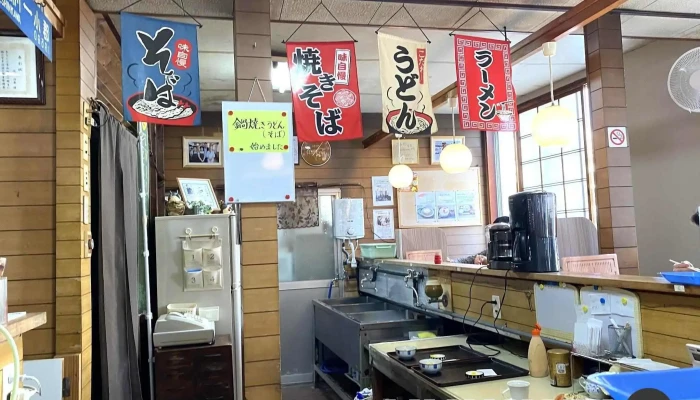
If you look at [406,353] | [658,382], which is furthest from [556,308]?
[658,382]

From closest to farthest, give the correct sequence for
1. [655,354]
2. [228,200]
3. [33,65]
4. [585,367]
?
[655,354] < [585,367] < [33,65] < [228,200]

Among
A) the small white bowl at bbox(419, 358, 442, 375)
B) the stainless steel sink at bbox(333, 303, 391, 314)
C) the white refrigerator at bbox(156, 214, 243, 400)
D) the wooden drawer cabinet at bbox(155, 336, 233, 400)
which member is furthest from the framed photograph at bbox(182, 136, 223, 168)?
the small white bowl at bbox(419, 358, 442, 375)

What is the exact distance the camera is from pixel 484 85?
4.37 meters

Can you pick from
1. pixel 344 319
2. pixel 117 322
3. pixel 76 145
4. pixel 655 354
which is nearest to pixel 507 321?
pixel 655 354

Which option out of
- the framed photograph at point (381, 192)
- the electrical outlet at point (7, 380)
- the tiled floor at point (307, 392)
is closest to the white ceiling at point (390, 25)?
the framed photograph at point (381, 192)

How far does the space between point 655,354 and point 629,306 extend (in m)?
0.21

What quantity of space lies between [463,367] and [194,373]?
197cm

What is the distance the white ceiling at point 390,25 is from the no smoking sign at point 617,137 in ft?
3.31

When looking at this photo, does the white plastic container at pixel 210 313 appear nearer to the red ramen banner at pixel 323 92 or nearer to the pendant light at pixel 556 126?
the red ramen banner at pixel 323 92

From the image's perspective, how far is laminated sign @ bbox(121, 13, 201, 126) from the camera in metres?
3.62

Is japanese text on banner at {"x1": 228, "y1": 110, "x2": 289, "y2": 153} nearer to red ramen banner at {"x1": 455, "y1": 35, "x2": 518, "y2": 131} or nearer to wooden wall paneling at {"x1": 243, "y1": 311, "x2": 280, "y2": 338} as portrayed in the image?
wooden wall paneling at {"x1": 243, "y1": 311, "x2": 280, "y2": 338}

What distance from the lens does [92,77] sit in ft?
12.7

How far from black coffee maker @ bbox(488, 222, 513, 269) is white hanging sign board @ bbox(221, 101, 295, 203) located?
1.49 meters

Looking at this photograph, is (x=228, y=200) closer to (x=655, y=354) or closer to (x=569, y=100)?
(x=655, y=354)
